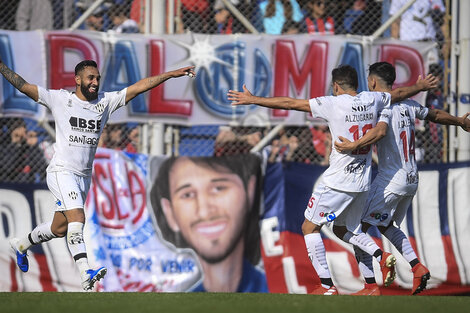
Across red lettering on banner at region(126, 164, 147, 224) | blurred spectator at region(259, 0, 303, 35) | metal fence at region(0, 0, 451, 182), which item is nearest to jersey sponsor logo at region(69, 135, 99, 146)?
red lettering on banner at region(126, 164, 147, 224)

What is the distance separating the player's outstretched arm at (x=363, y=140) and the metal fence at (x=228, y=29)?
12.7 ft

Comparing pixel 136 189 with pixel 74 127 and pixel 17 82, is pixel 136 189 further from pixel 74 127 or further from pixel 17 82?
pixel 17 82

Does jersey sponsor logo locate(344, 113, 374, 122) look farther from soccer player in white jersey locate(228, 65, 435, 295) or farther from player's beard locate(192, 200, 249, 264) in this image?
player's beard locate(192, 200, 249, 264)

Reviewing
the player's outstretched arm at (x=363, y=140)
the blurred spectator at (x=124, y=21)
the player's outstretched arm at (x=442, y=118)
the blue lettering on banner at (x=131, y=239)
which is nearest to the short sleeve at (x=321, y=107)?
the player's outstretched arm at (x=363, y=140)

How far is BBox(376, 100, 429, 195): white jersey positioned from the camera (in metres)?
10.3

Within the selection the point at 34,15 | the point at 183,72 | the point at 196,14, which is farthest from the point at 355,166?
the point at 34,15

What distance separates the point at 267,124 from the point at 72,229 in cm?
459

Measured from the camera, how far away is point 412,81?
13.7 metres

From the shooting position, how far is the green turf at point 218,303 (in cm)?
782

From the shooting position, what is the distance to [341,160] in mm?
9852

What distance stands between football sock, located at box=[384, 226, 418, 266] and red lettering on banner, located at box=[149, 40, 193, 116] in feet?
13.9

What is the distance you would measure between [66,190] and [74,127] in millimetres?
686

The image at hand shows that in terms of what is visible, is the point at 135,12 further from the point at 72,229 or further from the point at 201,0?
the point at 72,229

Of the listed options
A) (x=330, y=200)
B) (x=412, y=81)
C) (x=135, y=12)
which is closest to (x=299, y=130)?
(x=412, y=81)
